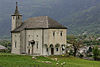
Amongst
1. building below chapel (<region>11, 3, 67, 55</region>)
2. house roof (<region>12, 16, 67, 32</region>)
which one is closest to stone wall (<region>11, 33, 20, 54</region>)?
building below chapel (<region>11, 3, 67, 55</region>)

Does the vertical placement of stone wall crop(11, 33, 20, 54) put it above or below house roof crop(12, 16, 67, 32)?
below

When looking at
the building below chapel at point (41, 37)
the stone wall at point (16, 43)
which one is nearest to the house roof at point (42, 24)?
Result: the building below chapel at point (41, 37)

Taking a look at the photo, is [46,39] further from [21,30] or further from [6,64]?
[6,64]

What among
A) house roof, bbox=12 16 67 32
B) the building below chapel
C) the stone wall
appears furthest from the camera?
the stone wall

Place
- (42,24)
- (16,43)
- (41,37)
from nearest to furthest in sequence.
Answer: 1. (41,37)
2. (42,24)
3. (16,43)

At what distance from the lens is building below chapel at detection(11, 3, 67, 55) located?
65.9 m

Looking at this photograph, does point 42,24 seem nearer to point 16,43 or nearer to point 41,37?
point 41,37

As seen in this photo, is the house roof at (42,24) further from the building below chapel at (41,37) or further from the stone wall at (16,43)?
the stone wall at (16,43)

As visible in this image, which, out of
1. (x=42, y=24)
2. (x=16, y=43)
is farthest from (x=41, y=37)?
(x=16, y=43)

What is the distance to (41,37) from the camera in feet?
217

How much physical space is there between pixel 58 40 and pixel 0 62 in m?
22.5

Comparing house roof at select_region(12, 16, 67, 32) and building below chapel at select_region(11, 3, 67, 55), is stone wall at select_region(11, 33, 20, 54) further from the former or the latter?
house roof at select_region(12, 16, 67, 32)

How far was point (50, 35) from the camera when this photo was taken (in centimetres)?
6544

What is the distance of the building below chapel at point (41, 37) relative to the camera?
65875mm
